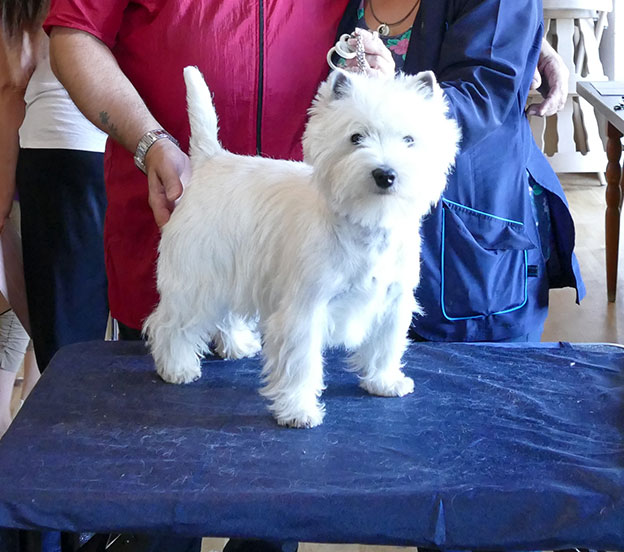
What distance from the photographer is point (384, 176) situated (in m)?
1.04

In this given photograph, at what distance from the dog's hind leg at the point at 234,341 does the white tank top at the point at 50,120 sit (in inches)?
39.4

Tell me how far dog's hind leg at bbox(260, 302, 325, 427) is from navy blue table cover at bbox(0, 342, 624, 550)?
24 mm

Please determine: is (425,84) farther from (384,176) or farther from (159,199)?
(159,199)

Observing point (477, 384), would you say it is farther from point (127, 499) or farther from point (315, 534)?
point (127, 499)

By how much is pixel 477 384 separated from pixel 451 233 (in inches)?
10.6

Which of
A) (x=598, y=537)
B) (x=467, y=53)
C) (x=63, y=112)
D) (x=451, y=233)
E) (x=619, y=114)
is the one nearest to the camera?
(x=598, y=537)

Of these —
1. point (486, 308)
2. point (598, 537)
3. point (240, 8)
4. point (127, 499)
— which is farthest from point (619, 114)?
point (127, 499)

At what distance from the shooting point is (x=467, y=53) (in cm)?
126

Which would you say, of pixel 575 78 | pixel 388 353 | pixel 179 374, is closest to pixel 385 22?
pixel 388 353

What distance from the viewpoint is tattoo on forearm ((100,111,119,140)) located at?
4.63ft

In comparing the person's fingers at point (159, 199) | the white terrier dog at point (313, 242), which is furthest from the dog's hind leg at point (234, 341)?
the person's fingers at point (159, 199)

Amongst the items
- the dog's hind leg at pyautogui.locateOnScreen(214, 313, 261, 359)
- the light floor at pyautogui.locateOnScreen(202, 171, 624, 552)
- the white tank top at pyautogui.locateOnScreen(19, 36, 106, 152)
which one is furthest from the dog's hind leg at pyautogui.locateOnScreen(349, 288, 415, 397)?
the light floor at pyautogui.locateOnScreen(202, 171, 624, 552)

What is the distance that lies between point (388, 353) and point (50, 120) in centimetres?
133

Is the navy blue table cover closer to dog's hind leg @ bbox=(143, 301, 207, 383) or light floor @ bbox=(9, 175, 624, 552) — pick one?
dog's hind leg @ bbox=(143, 301, 207, 383)
